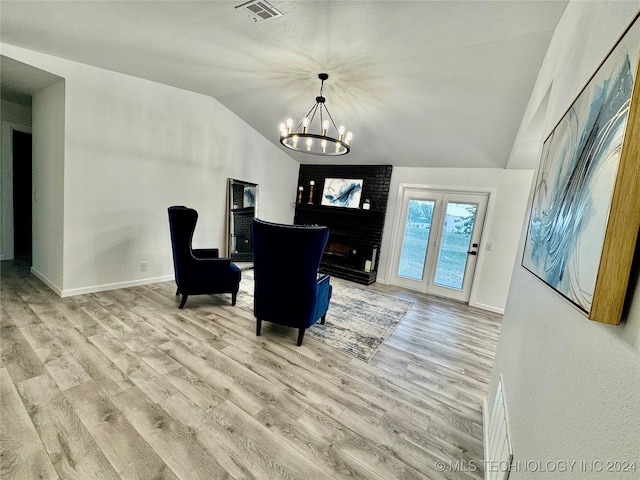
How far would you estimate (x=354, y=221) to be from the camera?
5.49 m

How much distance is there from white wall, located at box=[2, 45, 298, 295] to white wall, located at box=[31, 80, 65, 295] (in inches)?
4.7

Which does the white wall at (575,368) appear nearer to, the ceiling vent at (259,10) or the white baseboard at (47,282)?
the ceiling vent at (259,10)

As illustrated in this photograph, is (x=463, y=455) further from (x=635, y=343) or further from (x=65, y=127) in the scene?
(x=65, y=127)

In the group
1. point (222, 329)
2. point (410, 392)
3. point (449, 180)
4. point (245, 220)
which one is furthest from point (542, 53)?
point (245, 220)

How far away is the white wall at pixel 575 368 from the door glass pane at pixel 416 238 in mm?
3557

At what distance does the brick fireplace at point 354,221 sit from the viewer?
5.18 metres

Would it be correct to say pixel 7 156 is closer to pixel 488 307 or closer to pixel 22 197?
pixel 22 197

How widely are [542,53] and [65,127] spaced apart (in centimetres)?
476

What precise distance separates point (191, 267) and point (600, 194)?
3.32 meters

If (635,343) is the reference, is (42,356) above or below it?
below

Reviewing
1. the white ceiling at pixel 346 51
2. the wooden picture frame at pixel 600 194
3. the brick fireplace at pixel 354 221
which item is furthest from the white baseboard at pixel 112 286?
the wooden picture frame at pixel 600 194

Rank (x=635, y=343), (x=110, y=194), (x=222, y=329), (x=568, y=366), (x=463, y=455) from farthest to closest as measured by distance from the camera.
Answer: (x=110, y=194), (x=222, y=329), (x=463, y=455), (x=568, y=366), (x=635, y=343)

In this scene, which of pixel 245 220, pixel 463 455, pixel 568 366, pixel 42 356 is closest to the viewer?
pixel 568 366

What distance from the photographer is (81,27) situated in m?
2.32
